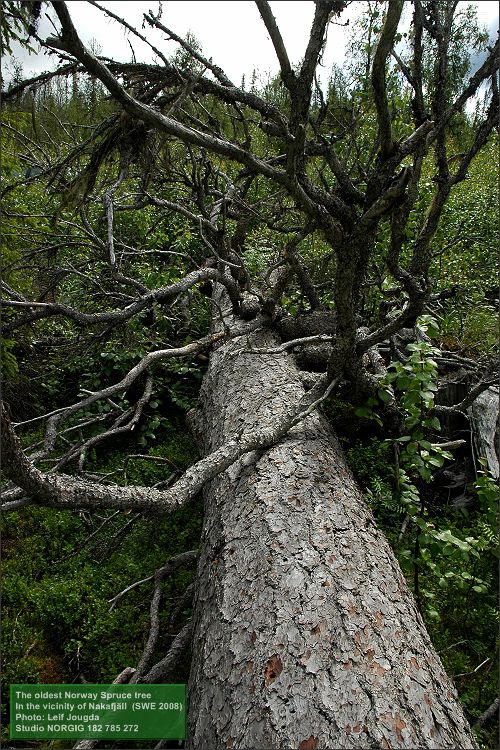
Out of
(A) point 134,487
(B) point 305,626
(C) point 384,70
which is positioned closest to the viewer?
(B) point 305,626

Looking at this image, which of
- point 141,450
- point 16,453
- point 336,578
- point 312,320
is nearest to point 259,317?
point 312,320

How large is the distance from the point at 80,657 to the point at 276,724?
153 centimetres

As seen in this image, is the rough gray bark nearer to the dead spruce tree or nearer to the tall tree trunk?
the dead spruce tree

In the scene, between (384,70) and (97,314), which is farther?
(97,314)

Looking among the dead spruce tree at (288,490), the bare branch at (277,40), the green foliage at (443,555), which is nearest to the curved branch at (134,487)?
the dead spruce tree at (288,490)

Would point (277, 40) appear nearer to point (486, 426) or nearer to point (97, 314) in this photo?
point (97, 314)

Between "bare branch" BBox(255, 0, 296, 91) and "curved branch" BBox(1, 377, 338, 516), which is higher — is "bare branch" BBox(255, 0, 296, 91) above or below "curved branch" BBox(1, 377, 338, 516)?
above

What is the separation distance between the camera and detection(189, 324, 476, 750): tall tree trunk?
4.14ft

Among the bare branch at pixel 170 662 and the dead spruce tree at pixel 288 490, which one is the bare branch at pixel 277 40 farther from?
the bare branch at pixel 170 662

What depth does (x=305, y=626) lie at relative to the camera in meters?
1.46

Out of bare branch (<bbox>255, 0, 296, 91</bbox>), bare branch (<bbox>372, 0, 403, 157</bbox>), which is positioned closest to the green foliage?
bare branch (<bbox>372, 0, 403, 157</bbox>)

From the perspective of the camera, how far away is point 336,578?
1604mm

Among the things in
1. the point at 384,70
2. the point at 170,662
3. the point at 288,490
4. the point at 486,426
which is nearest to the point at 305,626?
the point at 288,490

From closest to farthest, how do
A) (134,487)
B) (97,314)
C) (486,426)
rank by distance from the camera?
(134,487) → (97,314) → (486,426)
